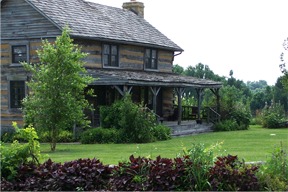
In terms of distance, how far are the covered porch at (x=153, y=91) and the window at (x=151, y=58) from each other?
0.56 m

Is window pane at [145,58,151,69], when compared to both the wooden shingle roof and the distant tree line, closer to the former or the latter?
the wooden shingle roof

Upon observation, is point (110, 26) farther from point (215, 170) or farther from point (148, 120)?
point (215, 170)

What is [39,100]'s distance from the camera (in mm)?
20797

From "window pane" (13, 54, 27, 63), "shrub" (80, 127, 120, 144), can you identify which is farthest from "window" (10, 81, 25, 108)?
"shrub" (80, 127, 120, 144)

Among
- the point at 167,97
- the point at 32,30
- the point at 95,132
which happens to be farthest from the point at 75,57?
the point at 167,97

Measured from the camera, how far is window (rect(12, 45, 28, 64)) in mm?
29519

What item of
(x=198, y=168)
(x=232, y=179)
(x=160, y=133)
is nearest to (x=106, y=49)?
(x=160, y=133)

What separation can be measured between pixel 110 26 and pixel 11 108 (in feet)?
24.9

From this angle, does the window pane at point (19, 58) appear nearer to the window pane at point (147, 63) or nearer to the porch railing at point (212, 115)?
the window pane at point (147, 63)

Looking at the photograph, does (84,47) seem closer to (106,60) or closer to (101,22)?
(106,60)

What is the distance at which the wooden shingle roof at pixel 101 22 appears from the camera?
28.8 metres

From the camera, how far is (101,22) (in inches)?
1259

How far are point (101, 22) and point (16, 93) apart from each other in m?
6.53

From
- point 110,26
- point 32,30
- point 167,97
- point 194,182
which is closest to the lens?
point 194,182
